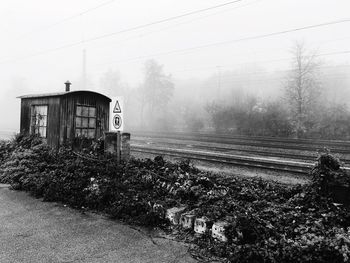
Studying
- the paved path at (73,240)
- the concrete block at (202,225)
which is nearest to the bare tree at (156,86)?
the paved path at (73,240)

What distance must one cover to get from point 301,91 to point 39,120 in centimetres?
2264

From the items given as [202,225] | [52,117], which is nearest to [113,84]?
[52,117]

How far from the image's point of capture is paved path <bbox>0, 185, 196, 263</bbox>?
12.0 feet

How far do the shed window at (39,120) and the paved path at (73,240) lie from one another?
19.7 ft

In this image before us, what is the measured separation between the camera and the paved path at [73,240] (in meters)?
3.65

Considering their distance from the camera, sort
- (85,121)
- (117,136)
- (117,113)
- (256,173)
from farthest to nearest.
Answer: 1. (85,121)
2. (256,173)
3. (117,136)
4. (117,113)

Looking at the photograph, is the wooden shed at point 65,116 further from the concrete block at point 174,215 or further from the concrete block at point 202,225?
the concrete block at point 202,225

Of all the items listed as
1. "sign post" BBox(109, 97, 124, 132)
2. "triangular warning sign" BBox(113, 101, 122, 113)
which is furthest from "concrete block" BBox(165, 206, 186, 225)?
"triangular warning sign" BBox(113, 101, 122, 113)

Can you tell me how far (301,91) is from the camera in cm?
2555

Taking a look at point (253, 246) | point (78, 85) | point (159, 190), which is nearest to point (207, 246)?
point (253, 246)

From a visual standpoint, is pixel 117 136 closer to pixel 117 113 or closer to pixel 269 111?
pixel 117 113

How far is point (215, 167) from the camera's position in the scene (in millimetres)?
10586

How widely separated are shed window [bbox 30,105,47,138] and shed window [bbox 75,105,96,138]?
1.44 metres

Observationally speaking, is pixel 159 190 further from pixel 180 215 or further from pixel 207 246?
pixel 207 246
